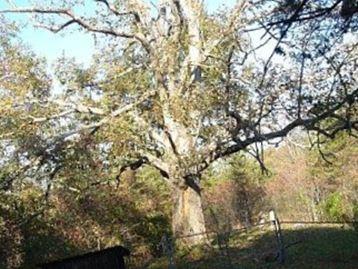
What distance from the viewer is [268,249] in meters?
14.1

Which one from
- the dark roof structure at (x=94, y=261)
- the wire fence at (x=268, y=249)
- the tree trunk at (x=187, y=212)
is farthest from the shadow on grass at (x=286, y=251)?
the dark roof structure at (x=94, y=261)

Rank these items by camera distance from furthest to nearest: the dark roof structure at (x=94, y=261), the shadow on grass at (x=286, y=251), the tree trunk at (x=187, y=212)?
the tree trunk at (x=187, y=212) < the shadow on grass at (x=286, y=251) < the dark roof structure at (x=94, y=261)

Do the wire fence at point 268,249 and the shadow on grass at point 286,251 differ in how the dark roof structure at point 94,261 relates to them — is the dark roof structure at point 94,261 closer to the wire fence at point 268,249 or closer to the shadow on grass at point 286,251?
the wire fence at point 268,249

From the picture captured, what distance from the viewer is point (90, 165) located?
15945 millimetres

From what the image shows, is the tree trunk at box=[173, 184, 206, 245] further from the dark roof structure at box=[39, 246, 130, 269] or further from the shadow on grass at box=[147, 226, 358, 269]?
the dark roof structure at box=[39, 246, 130, 269]

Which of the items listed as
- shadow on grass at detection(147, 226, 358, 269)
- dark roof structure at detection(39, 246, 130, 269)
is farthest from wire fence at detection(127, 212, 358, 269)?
dark roof structure at detection(39, 246, 130, 269)

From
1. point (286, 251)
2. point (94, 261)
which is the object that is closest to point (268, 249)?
point (286, 251)

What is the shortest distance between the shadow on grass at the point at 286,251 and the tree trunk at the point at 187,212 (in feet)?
2.69

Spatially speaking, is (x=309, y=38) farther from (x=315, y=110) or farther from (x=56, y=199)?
(x=56, y=199)

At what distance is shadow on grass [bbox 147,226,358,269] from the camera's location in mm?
12086

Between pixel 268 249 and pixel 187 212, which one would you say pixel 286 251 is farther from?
pixel 187 212

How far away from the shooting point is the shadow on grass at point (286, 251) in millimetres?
12086

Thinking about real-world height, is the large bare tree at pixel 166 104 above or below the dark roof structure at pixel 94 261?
above

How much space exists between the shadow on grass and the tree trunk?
821mm
